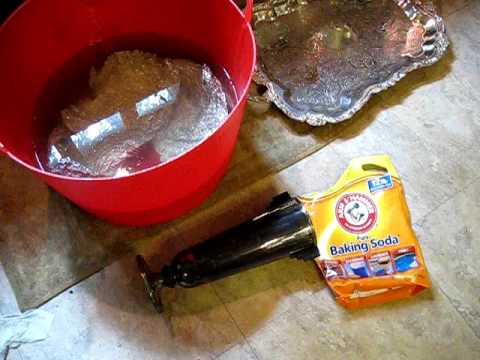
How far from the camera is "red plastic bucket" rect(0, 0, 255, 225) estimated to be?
29.6 inches

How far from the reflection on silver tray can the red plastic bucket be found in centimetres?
18

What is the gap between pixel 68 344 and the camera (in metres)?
0.90

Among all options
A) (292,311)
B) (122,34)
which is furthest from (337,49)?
(292,311)

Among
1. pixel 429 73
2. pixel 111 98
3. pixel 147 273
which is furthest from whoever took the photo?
pixel 429 73

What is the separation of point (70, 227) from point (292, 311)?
460 millimetres

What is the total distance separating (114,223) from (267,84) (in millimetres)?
439

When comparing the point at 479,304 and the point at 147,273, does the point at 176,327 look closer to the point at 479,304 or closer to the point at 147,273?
the point at 147,273

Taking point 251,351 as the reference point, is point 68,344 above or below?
above

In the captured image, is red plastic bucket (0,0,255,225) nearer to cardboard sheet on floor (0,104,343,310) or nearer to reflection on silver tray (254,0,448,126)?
cardboard sheet on floor (0,104,343,310)

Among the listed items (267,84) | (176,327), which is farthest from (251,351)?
(267,84)

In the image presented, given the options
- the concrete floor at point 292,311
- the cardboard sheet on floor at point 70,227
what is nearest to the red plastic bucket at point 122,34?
the cardboard sheet on floor at point 70,227

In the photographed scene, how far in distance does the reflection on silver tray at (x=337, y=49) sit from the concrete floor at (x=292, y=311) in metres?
0.16

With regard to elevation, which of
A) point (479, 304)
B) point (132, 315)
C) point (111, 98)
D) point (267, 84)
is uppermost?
point (111, 98)

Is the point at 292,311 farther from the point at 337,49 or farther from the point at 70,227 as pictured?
the point at 337,49
